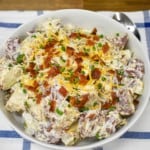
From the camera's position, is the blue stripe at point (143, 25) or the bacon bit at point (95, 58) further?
the blue stripe at point (143, 25)

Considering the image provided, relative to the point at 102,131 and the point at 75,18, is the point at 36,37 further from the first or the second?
the point at 102,131

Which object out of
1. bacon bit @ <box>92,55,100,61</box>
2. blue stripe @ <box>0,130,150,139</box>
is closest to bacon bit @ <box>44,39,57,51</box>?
bacon bit @ <box>92,55,100,61</box>

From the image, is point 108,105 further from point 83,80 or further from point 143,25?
point 143,25

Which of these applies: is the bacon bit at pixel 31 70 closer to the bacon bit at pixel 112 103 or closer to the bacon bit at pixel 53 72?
the bacon bit at pixel 53 72

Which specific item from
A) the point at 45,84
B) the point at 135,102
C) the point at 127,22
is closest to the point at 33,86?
the point at 45,84

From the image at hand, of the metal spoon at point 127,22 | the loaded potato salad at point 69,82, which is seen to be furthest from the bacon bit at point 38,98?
the metal spoon at point 127,22
